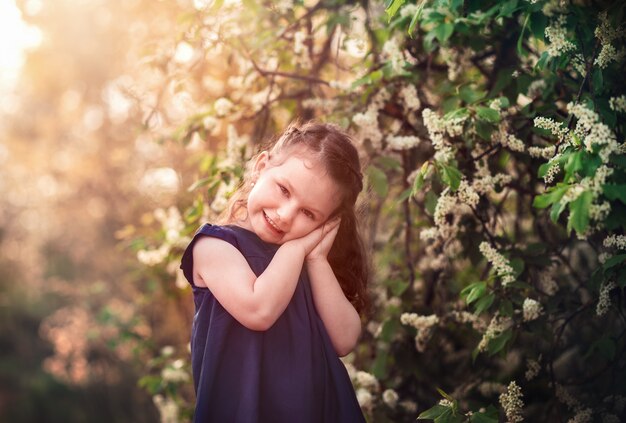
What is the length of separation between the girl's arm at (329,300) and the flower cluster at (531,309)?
570 mm

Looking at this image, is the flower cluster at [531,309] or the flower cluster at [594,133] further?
the flower cluster at [531,309]

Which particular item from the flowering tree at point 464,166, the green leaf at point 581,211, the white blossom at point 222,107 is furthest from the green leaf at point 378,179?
the green leaf at point 581,211

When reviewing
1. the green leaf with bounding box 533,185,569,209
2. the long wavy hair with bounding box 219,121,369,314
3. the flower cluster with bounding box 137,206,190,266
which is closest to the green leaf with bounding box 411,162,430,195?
the long wavy hair with bounding box 219,121,369,314

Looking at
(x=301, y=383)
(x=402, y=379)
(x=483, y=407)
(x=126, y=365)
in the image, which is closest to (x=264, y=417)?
(x=301, y=383)

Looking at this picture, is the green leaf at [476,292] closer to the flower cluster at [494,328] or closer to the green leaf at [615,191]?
the flower cluster at [494,328]

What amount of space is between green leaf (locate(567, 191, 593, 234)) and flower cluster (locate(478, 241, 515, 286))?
543mm

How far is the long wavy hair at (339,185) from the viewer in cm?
164

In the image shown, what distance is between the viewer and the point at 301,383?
5.06 ft

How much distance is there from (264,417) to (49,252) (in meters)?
6.19

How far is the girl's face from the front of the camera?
1558 millimetres

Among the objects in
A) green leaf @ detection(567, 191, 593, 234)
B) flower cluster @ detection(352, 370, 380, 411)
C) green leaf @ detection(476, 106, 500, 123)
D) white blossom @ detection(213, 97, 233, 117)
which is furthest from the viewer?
white blossom @ detection(213, 97, 233, 117)

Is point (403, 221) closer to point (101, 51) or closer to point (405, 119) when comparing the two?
point (405, 119)

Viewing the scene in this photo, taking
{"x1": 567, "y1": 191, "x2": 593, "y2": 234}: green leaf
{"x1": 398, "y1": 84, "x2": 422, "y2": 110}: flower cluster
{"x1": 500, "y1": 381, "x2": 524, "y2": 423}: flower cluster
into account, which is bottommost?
{"x1": 500, "y1": 381, "x2": 524, "y2": 423}: flower cluster

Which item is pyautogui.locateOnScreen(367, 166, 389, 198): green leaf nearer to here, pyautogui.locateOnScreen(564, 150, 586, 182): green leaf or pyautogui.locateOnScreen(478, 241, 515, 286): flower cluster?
pyautogui.locateOnScreen(478, 241, 515, 286): flower cluster
